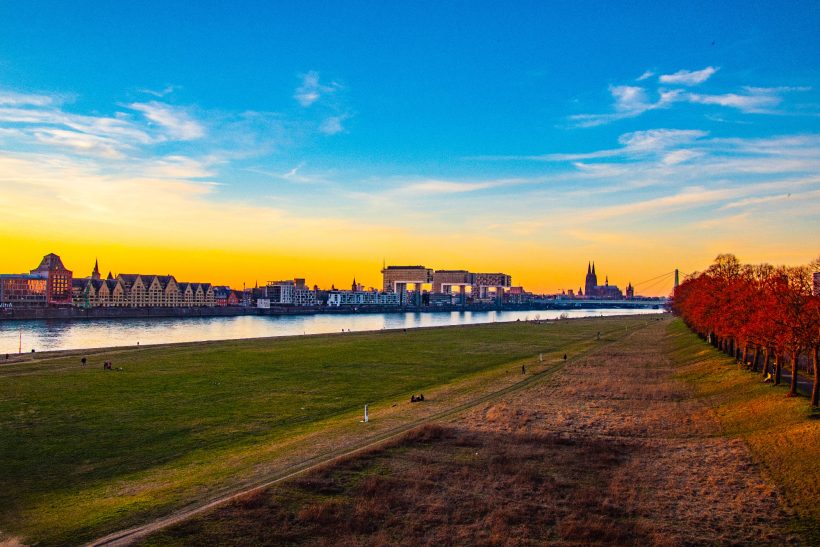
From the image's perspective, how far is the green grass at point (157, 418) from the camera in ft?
55.6

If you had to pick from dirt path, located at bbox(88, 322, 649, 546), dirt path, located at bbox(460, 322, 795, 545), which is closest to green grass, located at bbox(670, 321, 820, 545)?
dirt path, located at bbox(460, 322, 795, 545)

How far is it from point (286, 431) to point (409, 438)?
6.54 metres

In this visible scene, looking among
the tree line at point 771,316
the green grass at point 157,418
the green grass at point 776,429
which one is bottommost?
the green grass at point 157,418

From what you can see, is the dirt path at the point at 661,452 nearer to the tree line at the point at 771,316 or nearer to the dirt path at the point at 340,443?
the dirt path at the point at 340,443

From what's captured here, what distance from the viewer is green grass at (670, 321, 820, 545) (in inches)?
660

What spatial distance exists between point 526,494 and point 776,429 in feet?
42.8

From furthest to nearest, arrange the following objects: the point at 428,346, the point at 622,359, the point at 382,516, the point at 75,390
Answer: the point at 428,346 → the point at 622,359 → the point at 75,390 → the point at 382,516

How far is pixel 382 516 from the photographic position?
51.0 feet

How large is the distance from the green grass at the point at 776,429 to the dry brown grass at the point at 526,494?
0.55m

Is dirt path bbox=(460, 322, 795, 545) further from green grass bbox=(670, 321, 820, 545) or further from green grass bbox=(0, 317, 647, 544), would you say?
green grass bbox=(0, 317, 647, 544)

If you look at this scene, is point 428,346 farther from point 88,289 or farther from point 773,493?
point 88,289

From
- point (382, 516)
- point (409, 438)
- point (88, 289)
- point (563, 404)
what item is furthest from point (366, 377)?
point (88, 289)

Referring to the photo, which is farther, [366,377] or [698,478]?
[366,377]

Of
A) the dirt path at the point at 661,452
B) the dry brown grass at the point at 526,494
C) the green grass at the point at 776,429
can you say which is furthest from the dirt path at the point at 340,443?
the green grass at the point at 776,429
